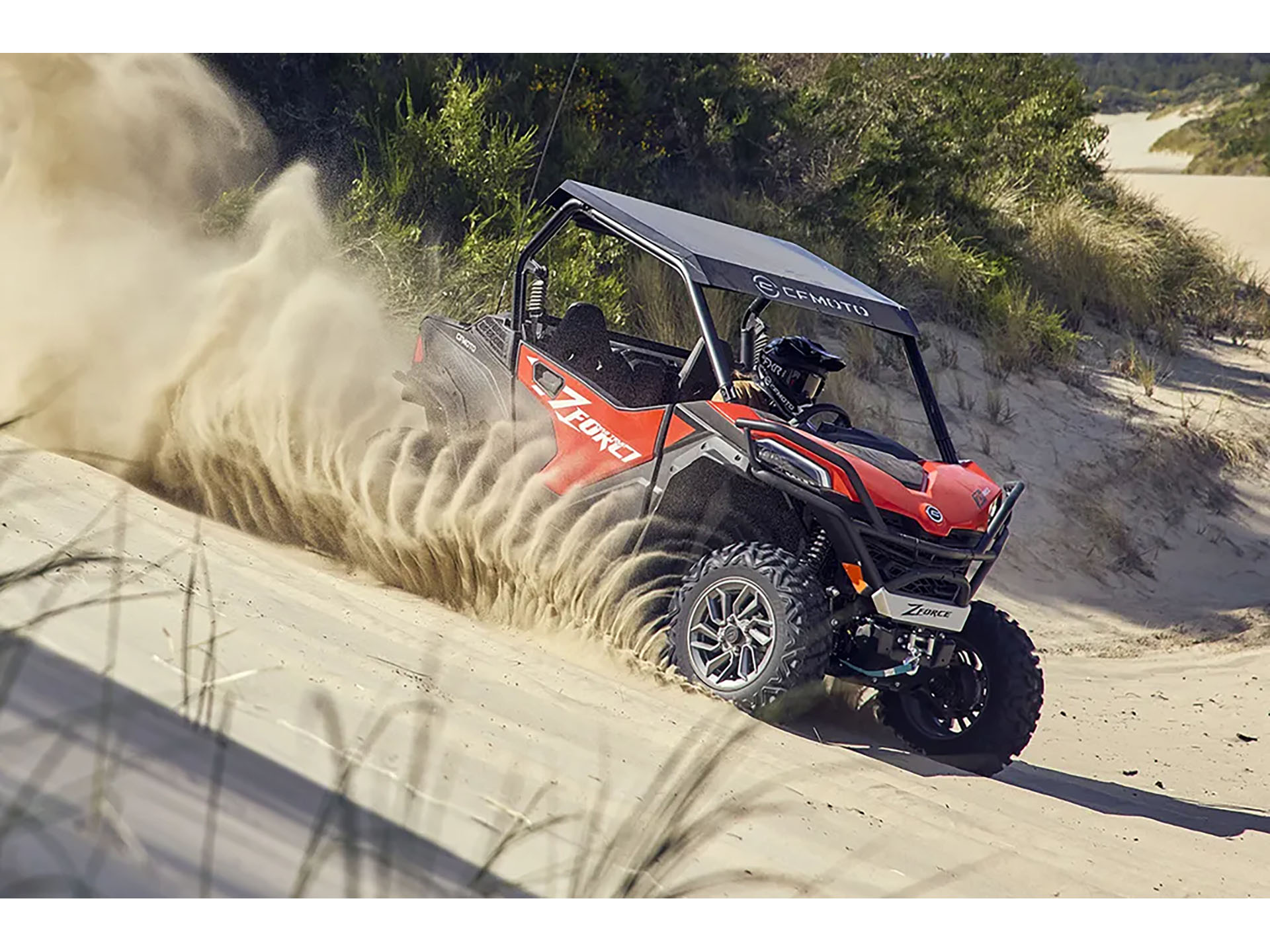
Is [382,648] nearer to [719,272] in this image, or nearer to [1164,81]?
[719,272]

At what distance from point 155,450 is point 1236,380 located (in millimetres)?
11276

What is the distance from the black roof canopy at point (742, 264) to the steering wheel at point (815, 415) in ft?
1.35

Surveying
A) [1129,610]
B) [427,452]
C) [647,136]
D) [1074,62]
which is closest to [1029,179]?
[1074,62]

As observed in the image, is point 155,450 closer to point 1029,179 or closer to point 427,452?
point 427,452

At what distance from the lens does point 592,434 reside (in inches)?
223

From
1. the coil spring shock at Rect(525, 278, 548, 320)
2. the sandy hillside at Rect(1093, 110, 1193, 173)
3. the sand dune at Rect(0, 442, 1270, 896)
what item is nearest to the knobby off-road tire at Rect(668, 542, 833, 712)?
the sand dune at Rect(0, 442, 1270, 896)

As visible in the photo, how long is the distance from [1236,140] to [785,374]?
113 ft

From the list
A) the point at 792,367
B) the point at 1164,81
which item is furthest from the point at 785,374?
the point at 1164,81

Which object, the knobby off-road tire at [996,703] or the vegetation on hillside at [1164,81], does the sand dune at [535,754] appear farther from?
the vegetation on hillside at [1164,81]

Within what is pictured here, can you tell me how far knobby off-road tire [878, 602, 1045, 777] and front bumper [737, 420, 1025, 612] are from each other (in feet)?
1.04

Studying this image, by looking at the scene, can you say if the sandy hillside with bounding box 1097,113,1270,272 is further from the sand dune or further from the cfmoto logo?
the sand dune

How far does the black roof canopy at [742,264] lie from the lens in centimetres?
554

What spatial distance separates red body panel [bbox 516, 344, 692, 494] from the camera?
546 cm

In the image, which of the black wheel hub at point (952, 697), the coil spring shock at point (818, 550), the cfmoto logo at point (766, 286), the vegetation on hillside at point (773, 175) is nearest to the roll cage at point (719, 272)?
the cfmoto logo at point (766, 286)
